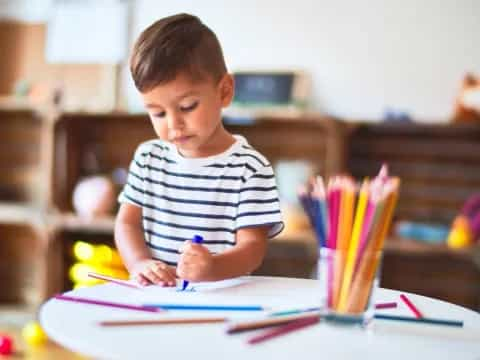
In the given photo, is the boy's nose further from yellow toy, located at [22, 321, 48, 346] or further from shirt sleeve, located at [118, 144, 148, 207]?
yellow toy, located at [22, 321, 48, 346]

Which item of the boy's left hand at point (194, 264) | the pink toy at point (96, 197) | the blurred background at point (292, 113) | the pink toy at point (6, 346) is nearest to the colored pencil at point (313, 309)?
the boy's left hand at point (194, 264)

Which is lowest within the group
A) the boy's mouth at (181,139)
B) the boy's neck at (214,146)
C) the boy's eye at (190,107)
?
the boy's neck at (214,146)

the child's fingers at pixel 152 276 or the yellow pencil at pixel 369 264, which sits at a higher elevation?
the yellow pencil at pixel 369 264

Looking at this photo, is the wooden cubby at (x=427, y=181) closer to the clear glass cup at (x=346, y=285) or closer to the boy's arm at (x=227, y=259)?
the boy's arm at (x=227, y=259)

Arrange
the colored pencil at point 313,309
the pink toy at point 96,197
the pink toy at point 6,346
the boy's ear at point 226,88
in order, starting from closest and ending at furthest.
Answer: the colored pencil at point 313,309 < the boy's ear at point 226,88 < the pink toy at point 6,346 < the pink toy at point 96,197

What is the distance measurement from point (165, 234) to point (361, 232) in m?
0.41

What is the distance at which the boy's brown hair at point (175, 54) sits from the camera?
926 mm

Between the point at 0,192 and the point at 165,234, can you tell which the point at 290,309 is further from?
the point at 0,192

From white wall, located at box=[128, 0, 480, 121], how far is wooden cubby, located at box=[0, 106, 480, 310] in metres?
0.11

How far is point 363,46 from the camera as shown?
2.58 metres

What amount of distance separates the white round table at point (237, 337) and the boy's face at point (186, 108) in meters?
0.22

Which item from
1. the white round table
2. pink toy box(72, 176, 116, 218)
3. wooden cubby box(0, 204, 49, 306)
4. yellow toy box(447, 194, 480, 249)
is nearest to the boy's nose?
the white round table

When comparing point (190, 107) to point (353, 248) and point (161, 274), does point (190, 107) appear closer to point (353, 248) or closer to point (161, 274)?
point (161, 274)

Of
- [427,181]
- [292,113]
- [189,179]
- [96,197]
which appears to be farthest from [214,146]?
[427,181]
